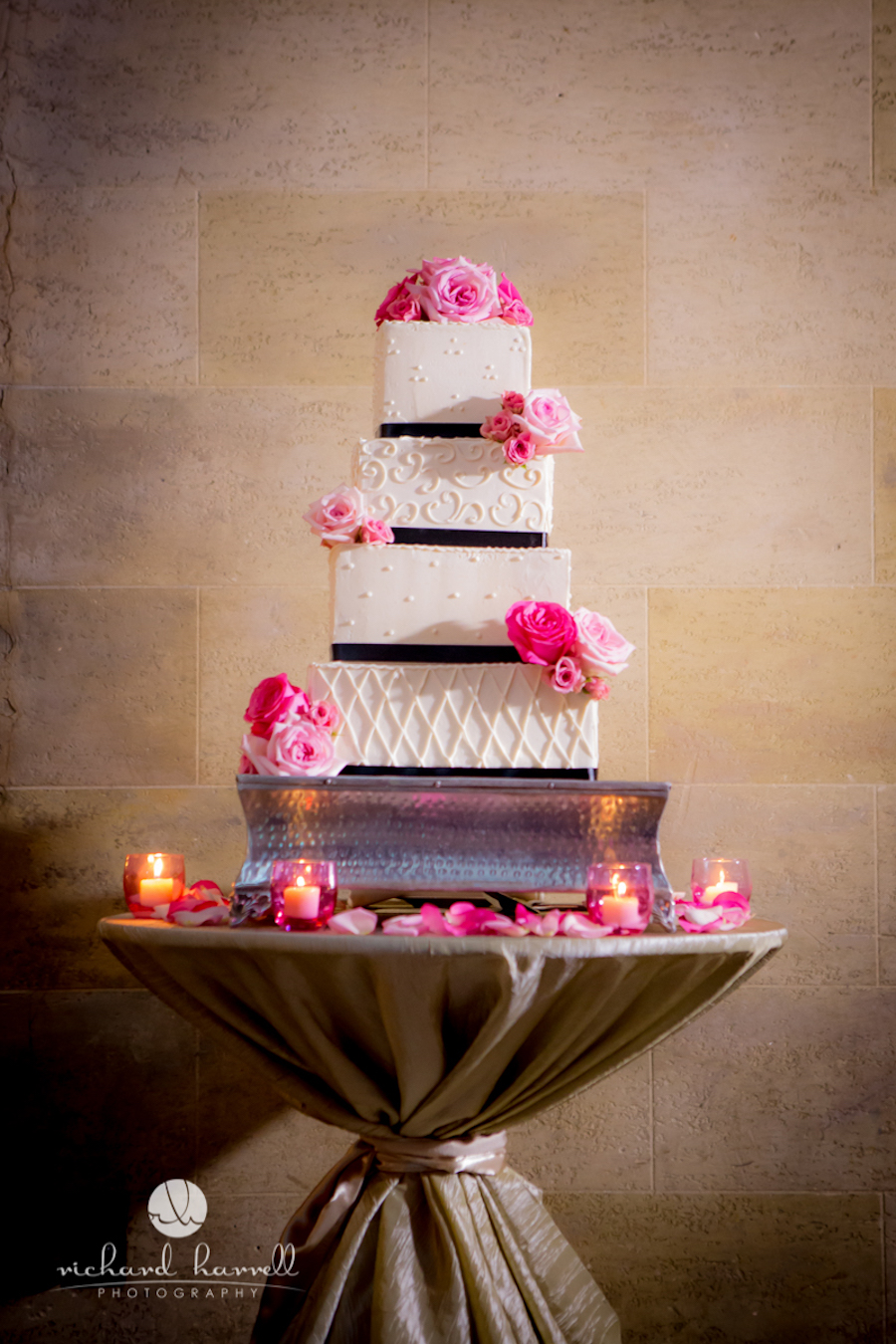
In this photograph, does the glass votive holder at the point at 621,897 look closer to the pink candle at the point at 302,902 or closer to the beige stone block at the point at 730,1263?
the pink candle at the point at 302,902

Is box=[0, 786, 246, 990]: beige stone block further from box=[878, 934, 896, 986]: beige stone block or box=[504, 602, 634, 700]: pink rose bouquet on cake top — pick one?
box=[878, 934, 896, 986]: beige stone block

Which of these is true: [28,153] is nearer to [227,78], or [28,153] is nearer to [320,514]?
[227,78]

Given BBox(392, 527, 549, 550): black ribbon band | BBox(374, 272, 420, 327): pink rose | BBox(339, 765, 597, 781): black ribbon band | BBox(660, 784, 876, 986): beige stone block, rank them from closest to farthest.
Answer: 1. BBox(339, 765, 597, 781): black ribbon band
2. BBox(392, 527, 549, 550): black ribbon band
3. BBox(374, 272, 420, 327): pink rose
4. BBox(660, 784, 876, 986): beige stone block

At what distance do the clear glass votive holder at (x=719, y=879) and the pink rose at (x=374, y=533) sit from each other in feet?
3.28

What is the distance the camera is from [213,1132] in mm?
2855

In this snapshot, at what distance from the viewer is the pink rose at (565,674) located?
204 cm

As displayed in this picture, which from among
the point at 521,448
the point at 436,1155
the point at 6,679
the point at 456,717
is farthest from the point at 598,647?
the point at 6,679

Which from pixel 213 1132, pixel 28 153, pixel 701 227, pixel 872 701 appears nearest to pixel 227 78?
pixel 28 153

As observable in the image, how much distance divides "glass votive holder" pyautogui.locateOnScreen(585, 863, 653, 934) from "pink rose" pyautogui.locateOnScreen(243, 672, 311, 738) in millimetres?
632

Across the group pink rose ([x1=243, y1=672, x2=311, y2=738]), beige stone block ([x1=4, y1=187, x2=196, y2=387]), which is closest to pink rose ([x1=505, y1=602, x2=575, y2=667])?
pink rose ([x1=243, y1=672, x2=311, y2=738])

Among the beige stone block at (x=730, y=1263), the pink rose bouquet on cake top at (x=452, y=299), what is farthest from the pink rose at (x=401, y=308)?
the beige stone block at (x=730, y=1263)

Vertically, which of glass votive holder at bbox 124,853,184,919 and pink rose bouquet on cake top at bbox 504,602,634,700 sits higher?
pink rose bouquet on cake top at bbox 504,602,634,700

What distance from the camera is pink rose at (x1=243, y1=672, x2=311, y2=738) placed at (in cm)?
202

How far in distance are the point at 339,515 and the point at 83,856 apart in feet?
4.54
